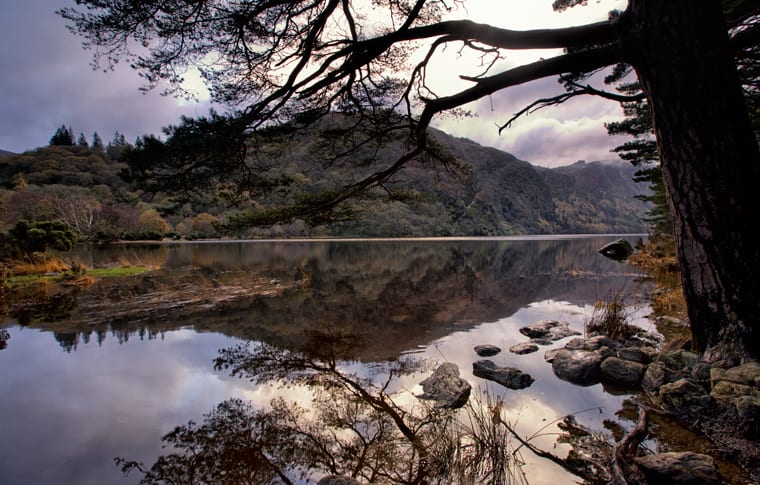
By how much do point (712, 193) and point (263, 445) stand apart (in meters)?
4.81

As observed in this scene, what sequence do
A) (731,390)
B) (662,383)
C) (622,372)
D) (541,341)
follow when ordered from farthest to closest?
(541,341) < (622,372) < (662,383) < (731,390)

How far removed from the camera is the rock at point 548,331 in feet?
22.1

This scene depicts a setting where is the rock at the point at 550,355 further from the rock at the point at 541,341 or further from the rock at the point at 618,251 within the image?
the rock at the point at 618,251

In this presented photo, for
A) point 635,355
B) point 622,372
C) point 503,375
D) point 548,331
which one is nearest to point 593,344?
point 635,355

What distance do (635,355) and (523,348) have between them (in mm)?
1563

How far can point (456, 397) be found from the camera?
154 inches

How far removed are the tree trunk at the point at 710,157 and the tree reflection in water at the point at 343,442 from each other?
243 cm

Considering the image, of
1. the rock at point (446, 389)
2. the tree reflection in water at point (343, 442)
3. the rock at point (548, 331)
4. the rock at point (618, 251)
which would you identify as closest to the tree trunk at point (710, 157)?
the tree reflection in water at point (343, 442)

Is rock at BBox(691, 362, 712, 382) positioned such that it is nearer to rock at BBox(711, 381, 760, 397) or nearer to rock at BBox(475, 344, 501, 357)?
rock at BBox(711, 381, 760, 397)

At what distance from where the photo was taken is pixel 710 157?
3.12 meters

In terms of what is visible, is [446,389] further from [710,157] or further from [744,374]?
[710,157]

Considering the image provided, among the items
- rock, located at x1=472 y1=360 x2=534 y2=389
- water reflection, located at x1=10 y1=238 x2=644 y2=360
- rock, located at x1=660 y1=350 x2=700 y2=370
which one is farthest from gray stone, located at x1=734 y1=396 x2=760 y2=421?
water reflection, located at x1=10 y1=238 x2=644 y2=360

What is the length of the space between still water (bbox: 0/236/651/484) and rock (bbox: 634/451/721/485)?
25.0 inches

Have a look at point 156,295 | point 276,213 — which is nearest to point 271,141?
point 276,213
